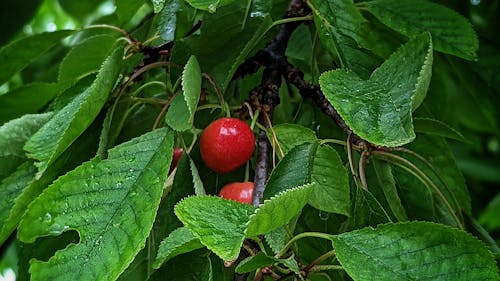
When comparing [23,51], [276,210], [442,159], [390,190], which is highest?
[276,210]

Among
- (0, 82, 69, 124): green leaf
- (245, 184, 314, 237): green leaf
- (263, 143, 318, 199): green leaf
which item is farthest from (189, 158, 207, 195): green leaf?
(0, 82, 69, 124): green leaf

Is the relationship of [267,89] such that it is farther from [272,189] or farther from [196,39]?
[272,189]

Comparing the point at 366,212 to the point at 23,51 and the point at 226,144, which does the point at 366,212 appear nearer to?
the point at 226,144

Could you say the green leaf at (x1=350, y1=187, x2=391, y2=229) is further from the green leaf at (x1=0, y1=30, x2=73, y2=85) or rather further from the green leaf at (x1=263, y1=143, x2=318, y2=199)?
the green leaf at (x1=0, y1=30, x2=73, y2=85)

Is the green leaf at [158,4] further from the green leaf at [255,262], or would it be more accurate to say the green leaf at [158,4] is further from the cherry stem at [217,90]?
the green leaf at [255,262]

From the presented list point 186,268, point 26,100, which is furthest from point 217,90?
point 26,100
